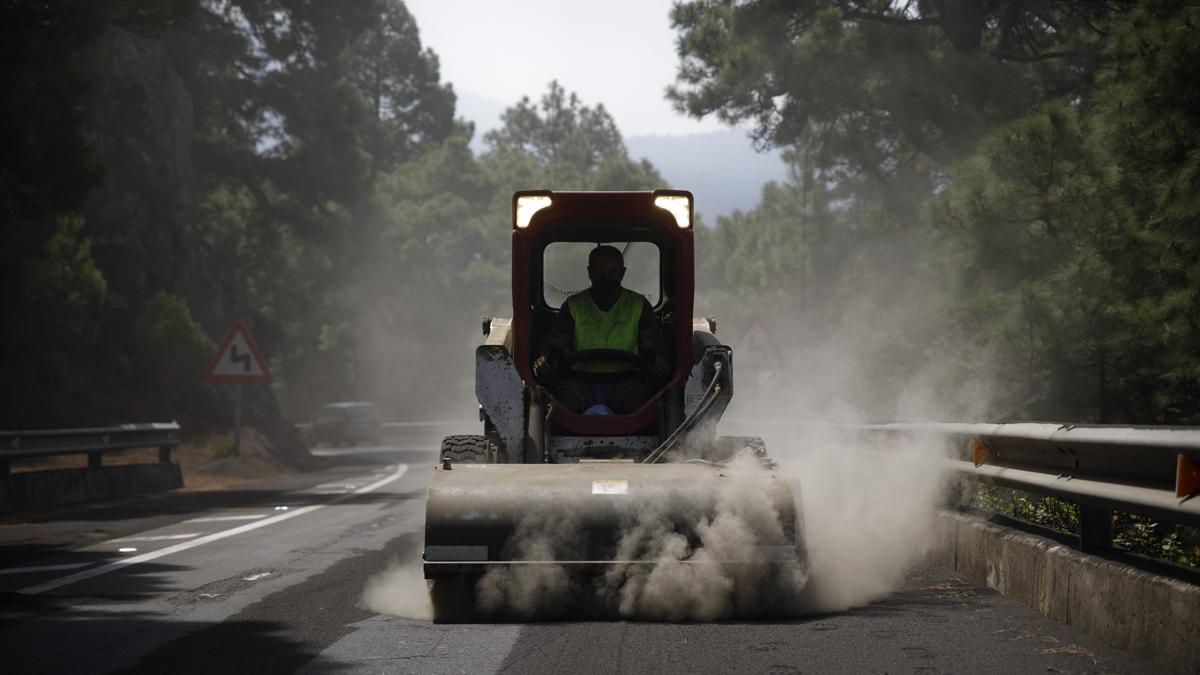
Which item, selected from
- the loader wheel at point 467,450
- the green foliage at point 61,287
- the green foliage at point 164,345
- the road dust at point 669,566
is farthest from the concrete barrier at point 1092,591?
the green foliage at point 164,345

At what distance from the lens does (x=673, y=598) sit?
23.7ft

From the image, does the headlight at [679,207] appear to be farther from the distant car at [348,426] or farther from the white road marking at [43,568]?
the distant car at [348,426]

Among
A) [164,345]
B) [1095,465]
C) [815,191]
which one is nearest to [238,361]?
[164,345]

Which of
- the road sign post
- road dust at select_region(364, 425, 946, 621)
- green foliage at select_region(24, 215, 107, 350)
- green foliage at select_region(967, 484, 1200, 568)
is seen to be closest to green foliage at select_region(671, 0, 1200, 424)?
green foliage at select_region(967, 484, 1200, 568)

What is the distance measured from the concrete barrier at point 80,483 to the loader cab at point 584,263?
8.92 metres

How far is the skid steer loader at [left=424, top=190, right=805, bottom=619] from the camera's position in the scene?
729 cm

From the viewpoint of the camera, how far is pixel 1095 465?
22.3ft

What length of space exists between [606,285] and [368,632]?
11.6 feet

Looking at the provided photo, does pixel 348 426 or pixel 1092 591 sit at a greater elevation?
pixel 348 426

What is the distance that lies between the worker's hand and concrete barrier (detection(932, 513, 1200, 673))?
2959mm

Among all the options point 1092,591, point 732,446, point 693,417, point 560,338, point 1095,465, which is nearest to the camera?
point 1092,591

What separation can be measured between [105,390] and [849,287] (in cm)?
2582

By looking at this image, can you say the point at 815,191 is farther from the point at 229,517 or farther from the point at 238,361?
the point at 229,517

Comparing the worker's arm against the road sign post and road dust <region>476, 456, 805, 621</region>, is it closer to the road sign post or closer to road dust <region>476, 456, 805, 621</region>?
road dust <region>476, 456, 805, 621</region>
